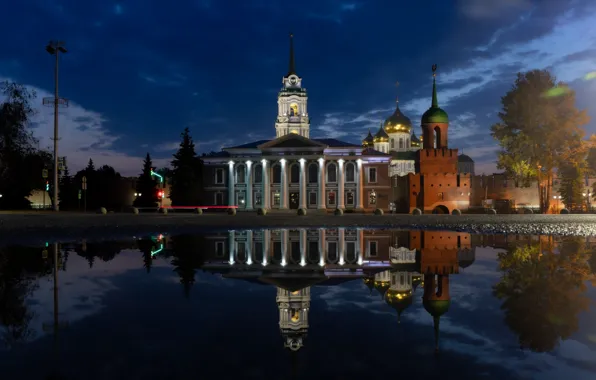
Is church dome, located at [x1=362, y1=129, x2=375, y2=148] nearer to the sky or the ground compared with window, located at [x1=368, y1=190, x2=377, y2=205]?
nearer to the sky

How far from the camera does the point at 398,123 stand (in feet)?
298

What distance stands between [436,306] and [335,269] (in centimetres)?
350

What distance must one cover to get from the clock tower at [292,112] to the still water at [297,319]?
7625 cm

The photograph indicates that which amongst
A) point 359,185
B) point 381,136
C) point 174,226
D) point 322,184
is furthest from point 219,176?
point 381,136

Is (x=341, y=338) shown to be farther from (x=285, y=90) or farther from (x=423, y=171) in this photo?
(x=285, y=90)

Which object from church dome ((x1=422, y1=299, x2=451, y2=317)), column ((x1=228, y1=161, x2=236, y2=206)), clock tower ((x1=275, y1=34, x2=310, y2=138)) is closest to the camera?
church dome ((x1=422, y1=299, x2=451, y2=317))

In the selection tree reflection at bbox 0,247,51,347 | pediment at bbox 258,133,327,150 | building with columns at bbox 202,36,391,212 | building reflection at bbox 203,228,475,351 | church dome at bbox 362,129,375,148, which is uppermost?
church dome at bbox 362,129,375,148

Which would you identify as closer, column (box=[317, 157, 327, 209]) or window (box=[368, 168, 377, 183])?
column (box=[317, 157, 327, 209])

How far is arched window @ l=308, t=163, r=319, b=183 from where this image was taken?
61.6m

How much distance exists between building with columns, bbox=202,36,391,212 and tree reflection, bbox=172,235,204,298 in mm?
44767

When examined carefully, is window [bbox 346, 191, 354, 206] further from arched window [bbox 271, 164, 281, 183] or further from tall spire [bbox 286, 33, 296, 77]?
tall spire [bbox 286, 33, 296, 77]

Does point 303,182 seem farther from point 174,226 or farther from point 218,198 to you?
point 174,226

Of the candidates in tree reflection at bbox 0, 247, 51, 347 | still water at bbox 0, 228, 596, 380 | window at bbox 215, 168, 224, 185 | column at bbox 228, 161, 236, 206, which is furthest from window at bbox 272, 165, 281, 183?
still water at bbox 0, 228, 596, 380

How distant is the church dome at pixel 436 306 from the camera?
527 cm
